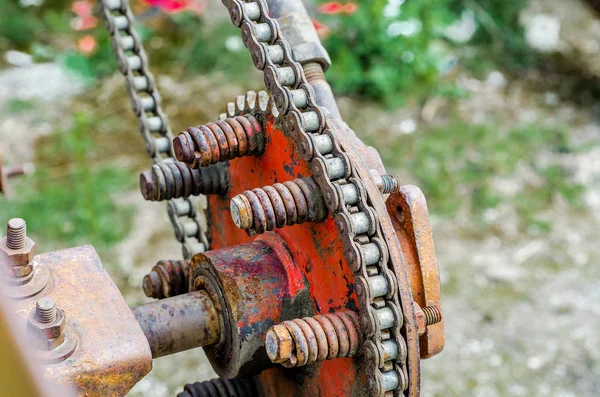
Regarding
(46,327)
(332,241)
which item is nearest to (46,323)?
(46,327)

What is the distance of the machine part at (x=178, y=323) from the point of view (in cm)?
156

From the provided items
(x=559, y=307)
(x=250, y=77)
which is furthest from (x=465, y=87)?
(x=559, y=307)

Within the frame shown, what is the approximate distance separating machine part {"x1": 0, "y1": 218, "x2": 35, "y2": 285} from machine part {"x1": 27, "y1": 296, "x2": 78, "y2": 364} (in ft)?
0.35

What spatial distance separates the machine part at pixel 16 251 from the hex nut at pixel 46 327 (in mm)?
123

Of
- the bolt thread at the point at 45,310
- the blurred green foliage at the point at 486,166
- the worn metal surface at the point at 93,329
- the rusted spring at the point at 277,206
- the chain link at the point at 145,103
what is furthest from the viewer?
the blurred green foliage at the point at 486,166

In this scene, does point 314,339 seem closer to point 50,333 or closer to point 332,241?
point 332,241

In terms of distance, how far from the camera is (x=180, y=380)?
3303 millimetres

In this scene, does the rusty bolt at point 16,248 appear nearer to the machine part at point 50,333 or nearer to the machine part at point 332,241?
the machine part at point 50,333

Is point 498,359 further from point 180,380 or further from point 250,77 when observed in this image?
point 250,77

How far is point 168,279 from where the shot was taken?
183 centimetres

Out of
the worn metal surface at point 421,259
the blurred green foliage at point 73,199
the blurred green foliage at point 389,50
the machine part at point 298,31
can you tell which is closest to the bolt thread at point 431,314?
the worn metal surface at point 421,259

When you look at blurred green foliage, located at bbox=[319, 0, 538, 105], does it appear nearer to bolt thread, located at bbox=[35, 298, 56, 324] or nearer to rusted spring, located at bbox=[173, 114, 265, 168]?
rusted spring, located at bbox=[173, 114, 265, 168]

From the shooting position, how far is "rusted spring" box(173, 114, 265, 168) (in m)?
1.58

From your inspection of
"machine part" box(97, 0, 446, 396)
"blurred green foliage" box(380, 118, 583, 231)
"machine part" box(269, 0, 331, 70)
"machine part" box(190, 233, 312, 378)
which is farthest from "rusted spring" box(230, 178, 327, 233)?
"blurred green foliage" box(380, 118, 583, 231)
